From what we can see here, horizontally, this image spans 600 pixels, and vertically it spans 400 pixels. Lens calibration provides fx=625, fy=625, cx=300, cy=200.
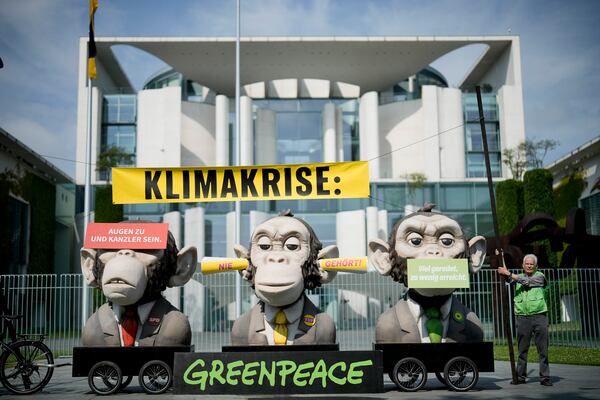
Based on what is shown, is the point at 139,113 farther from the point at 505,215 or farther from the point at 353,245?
the point at 505,215

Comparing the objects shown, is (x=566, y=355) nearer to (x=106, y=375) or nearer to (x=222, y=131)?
(x=106, y=375)

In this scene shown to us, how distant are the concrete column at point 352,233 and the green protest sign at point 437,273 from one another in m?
19.4

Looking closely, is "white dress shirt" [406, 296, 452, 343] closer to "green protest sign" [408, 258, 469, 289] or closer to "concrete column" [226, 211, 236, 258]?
"green protest sign" [408, 258, 469, 289]

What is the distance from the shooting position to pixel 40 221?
88.2ft

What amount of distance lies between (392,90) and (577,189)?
1233 centimetres

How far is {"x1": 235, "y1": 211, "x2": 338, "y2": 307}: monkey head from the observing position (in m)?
7.54

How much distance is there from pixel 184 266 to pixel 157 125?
23515mm

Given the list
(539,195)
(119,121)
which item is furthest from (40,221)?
(539,195)

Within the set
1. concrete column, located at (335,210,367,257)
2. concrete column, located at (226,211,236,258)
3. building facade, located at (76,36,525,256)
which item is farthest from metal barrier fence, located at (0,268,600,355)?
building facade, located at (76,36,525,256)

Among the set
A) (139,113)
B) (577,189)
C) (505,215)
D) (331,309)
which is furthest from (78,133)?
(577,189)

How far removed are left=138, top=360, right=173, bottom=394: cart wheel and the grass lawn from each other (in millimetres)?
6200

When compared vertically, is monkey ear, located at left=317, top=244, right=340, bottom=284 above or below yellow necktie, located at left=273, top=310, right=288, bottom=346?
above

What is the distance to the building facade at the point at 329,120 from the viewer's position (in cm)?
2881

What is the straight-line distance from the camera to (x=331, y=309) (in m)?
21.3
